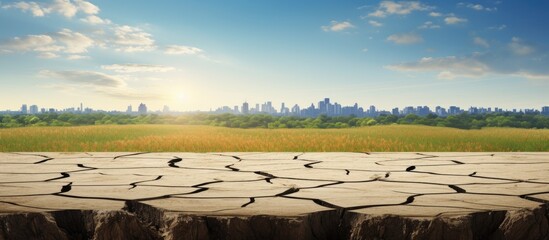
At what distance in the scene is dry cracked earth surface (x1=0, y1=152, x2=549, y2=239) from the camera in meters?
2.51

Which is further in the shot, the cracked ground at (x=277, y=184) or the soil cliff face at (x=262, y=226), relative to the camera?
the cracked ground at (x=277, y=184)

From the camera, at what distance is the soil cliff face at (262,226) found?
2.49 metres

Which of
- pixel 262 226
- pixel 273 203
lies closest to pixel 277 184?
pixel 273 203

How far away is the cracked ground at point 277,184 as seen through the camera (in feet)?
9.10

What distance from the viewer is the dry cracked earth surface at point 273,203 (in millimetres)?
2510

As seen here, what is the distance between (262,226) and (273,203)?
0.33 m

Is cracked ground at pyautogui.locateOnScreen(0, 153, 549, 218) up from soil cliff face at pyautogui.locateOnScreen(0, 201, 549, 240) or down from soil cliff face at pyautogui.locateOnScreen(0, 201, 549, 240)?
up

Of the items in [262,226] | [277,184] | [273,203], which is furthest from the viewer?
[277,184]

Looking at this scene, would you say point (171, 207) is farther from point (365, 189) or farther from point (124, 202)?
point (365, 189)

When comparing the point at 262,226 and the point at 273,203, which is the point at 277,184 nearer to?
the point at 273,203

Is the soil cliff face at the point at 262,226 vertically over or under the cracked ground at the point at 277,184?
under

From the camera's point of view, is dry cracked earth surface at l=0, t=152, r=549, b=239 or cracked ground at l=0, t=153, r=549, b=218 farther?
cracked ground at l=0, t=153, r=549, b=218

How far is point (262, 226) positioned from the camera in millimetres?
2496

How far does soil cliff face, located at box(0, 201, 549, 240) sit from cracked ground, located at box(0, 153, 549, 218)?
0.06 m
